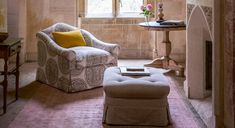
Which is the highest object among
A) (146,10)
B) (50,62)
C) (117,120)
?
(146,10)

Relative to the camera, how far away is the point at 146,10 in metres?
6.56

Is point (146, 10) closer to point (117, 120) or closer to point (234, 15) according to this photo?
point (117, 120)

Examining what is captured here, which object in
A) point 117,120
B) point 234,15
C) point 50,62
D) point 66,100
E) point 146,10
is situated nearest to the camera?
Result: point 234,15

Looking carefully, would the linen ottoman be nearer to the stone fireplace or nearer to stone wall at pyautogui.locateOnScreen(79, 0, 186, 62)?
the stone fireplace

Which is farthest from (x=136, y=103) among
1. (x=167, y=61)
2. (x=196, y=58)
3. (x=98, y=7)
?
(x=98, y=7)

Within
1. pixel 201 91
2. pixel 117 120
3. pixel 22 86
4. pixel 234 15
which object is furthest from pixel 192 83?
pixel 22 86

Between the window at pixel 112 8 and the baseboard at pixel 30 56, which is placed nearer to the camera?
the baseboard at pixel 30 56

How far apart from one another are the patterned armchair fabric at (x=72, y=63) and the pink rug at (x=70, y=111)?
0.15 m

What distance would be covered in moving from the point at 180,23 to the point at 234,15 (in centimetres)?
306

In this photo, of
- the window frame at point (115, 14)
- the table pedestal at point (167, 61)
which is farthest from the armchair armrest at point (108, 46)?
the window frame at point (115, 14)

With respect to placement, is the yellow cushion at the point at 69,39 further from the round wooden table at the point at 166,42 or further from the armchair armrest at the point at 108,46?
the round wooden table at the point at 166,42

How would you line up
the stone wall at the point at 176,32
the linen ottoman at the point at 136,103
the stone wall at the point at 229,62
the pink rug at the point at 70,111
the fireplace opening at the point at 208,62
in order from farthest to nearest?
the stone wall at the point at 176,32 → the fireplace opening at the point at 208,62 → the pink rug at the point at 70,111 → the linen ottoman at the point at 136,103 → the stone wall at the point at 229,62

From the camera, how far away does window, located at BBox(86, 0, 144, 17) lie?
7.66 metres

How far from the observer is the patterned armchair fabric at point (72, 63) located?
502cm
